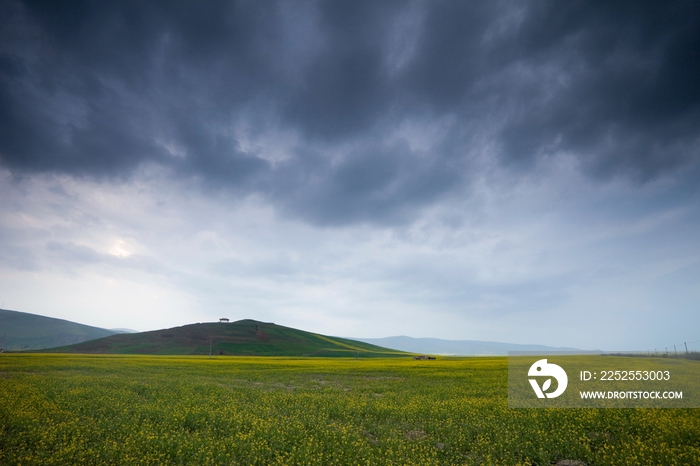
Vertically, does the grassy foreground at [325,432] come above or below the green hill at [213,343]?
above

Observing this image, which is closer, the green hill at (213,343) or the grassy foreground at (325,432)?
the grassy foreground at (325,432)

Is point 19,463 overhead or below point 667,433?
below

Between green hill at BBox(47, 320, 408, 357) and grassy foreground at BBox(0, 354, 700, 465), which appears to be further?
green hill at BBox(47, 320, 408, 357)

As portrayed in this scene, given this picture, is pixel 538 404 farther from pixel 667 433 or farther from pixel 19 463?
pixel 19 463

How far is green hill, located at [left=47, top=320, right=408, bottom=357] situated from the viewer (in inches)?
5276

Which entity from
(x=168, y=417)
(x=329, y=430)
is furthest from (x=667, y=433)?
(x=168, y=417)

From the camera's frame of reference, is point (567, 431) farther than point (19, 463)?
Yes

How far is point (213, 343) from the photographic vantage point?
14325cm

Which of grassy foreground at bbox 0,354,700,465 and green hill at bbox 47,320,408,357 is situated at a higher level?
grassy foreground at bbox 0,354,700,465

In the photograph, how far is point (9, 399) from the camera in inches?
768

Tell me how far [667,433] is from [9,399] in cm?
3312

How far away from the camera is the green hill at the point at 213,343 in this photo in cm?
13400

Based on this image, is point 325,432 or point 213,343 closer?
point 325,432

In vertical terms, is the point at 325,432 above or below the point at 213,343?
above
